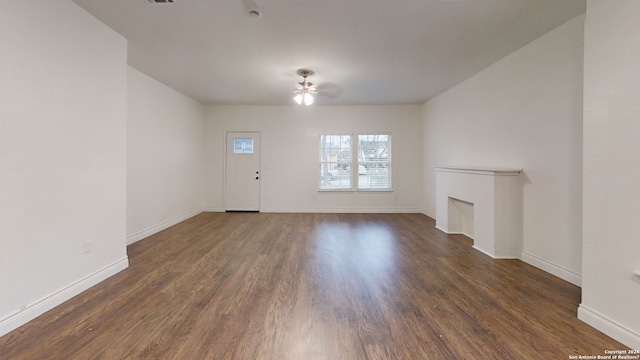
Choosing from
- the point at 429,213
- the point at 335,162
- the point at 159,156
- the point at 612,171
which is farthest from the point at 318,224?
the point at 612,171

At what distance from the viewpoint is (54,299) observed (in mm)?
2156

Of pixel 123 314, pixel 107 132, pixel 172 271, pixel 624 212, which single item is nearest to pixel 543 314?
pixel 624 212

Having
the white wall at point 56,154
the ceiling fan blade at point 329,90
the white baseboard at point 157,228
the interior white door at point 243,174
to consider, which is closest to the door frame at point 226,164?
the interior white door at point 243,174

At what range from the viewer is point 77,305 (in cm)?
218

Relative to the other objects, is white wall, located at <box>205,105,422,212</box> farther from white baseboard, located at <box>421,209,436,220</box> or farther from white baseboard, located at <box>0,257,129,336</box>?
white baseboard, located at <box>0,257,129,336</box>

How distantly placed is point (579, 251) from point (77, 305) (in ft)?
15.1

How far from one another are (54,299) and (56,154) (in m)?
1.21

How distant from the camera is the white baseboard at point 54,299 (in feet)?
6.02

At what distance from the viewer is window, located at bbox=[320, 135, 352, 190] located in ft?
21.4

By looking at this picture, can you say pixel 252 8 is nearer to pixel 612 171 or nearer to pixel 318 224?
pixel 612 171

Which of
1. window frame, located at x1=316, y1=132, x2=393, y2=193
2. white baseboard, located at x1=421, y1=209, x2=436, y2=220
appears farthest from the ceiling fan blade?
white baseboard, located at x1=421, y1=209, x2=436, y2=220

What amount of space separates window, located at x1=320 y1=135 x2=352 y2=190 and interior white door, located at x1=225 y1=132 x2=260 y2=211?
1.63m

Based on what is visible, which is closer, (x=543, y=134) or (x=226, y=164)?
(x=543, y=134)

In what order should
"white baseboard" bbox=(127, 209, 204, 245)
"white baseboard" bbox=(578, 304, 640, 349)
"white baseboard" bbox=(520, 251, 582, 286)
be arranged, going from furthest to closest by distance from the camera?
A: "white baseboard" bbox=(127, 209, 204, 245) < "white baseboard" bbox=(520, 251, 582, 286) < "white baseboard" bbox=(578, 304, 640, 349)
